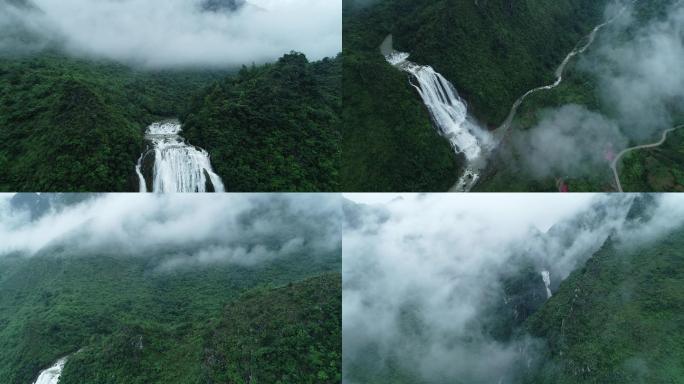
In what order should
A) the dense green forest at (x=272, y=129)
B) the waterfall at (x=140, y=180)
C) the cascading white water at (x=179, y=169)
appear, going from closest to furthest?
the waterfall at (x=140, y=180), the cascading white water at (x=179, y=169), the dense green forest at (x=272, y=129)

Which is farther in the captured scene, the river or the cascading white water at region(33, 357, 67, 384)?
the river

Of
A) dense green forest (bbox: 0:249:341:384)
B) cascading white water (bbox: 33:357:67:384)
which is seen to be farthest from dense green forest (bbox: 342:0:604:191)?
cascading white water (bbox: 33:357:67:384)

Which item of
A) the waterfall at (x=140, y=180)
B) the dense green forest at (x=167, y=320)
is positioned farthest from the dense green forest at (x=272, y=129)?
the dense green forest at (x=167, y=320)

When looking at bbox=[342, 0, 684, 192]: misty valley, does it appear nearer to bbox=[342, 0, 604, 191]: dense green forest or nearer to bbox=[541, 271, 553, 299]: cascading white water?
bbox=[342, 0, 604, 191]: dense green forest

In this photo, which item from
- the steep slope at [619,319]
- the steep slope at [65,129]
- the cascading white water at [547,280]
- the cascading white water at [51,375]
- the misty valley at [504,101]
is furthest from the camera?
the misty valley at [504,101]

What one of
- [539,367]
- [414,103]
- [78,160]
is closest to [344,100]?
[414,103]

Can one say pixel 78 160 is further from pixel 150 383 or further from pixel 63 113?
pixel 150 383

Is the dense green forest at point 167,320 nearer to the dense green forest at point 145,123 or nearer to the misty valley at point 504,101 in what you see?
the dense green forest at point 145,123
